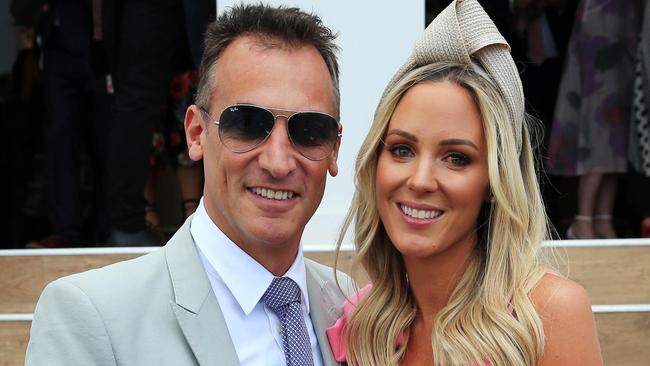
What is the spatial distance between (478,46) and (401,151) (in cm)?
36

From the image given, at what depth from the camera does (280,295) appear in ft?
8.94

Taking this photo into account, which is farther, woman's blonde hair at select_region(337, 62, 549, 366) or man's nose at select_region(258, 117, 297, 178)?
woman's blonde hair at select_region(337, 62, 549, 366)

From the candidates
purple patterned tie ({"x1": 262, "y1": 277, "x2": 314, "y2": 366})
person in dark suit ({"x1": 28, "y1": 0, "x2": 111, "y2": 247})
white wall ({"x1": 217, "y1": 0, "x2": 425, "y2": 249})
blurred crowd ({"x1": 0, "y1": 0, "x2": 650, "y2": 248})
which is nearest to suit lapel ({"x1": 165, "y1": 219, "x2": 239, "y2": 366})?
purple patterned tie ({"x1": 262, "y1": 277, "x2": 314, "y2": 366})

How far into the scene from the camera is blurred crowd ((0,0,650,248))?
17.0ft

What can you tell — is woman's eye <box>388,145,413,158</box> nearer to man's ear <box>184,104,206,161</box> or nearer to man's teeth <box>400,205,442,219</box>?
man's teeth <box>400,205,442,219</box>

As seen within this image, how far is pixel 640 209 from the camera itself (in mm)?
6168

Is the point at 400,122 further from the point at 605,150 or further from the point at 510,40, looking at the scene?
the point at 510,40

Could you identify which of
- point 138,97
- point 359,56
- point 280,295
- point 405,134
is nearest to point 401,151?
point 405,134

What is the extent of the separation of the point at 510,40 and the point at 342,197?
79.4 inches

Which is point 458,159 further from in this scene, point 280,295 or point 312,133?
point 280,295

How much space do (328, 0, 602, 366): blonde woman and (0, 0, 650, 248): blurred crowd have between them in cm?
181

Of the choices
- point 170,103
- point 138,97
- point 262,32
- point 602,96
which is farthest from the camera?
point 170,103

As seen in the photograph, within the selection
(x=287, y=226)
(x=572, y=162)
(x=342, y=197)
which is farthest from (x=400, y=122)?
(x=572, y=162)

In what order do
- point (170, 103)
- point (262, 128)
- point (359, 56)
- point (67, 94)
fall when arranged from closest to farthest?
point (262, 128)
point (359, 56)
point (67, 94)
point (170, 103)
